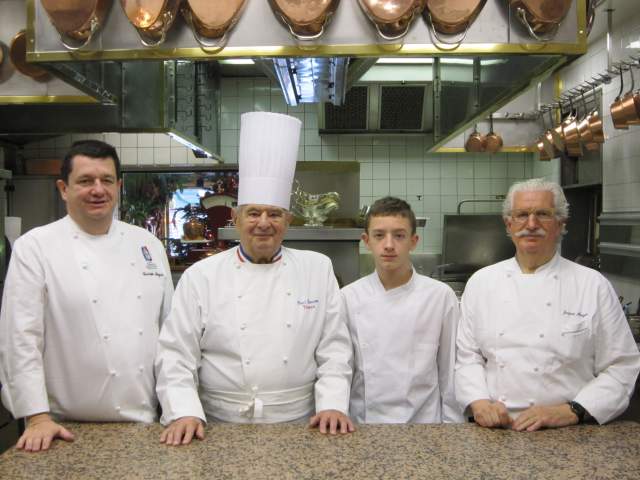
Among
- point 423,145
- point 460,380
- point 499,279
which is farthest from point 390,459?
point 423,145

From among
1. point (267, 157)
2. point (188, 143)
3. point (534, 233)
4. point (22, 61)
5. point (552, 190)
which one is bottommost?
point (534, 233)

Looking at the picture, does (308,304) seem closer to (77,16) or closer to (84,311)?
(84,311)

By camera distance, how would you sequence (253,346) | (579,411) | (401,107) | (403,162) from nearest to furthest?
(579,411), (253,346), (401,107), (403,162)

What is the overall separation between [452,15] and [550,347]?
3.28 feet

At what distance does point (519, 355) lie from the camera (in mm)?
1688

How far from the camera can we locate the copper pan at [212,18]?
5.77 ft

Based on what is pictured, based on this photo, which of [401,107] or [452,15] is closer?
[452,15]

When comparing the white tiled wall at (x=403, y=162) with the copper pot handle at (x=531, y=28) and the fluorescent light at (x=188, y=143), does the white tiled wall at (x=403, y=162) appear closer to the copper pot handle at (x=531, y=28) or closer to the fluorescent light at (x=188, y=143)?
the fluorescent light at (x=188, y=143)

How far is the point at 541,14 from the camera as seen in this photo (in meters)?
1.71

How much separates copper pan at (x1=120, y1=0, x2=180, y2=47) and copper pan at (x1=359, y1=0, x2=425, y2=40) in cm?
58

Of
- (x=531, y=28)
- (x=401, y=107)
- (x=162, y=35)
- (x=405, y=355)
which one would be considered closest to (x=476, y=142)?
(x=401, y=107)

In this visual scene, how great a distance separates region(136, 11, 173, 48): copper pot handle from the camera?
1.78m

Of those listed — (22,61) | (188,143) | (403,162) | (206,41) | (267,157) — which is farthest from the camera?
(403,162)

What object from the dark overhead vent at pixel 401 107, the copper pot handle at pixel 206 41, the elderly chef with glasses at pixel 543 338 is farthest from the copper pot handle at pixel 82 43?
Answer: the dark overhead vent at pixel 401 107
